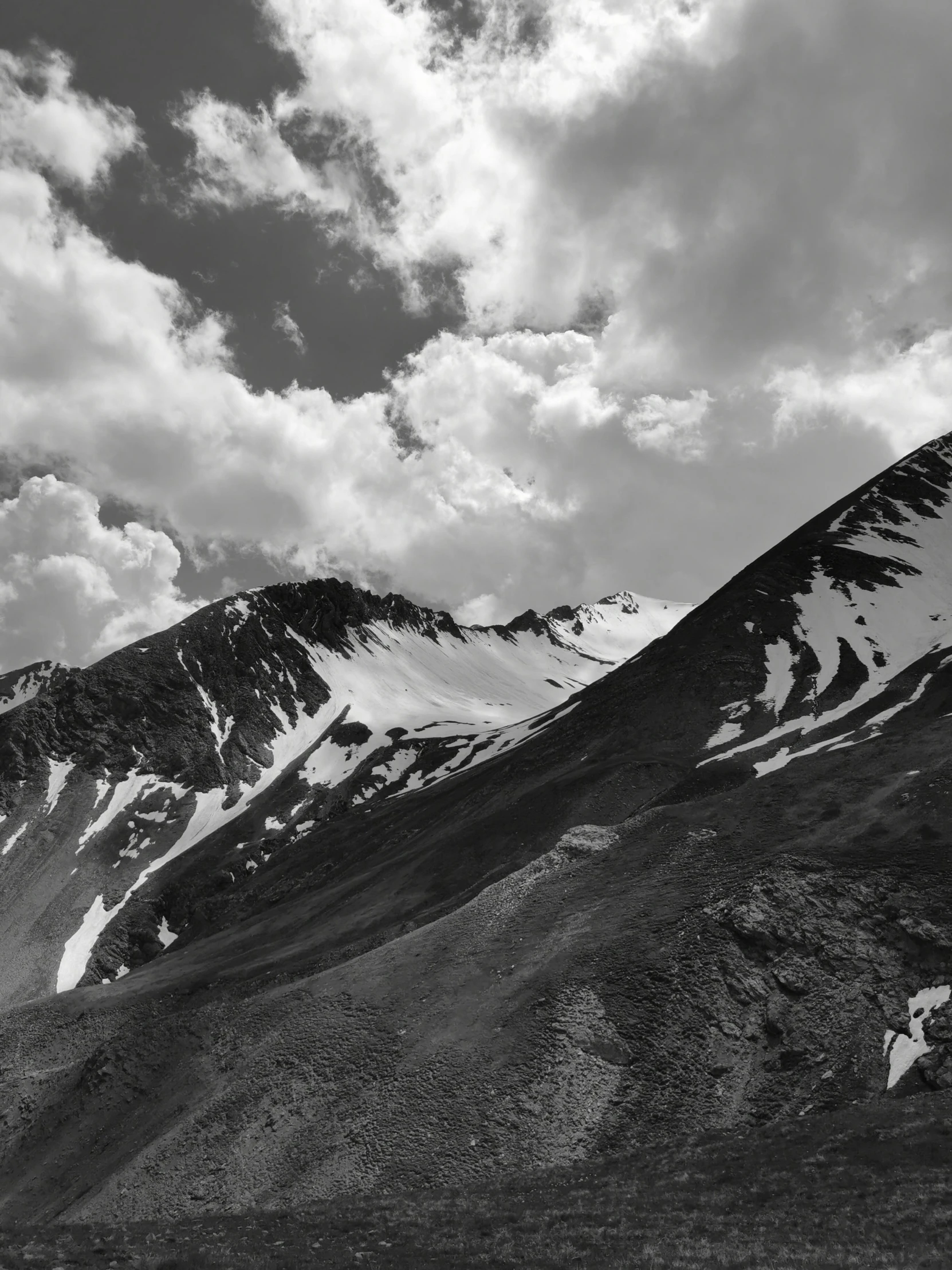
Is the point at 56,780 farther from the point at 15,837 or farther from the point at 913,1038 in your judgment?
the point at 913,1038

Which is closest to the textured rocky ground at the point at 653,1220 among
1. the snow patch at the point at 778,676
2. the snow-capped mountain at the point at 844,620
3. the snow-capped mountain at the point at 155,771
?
the snow-capped mountain at the point at 844,620

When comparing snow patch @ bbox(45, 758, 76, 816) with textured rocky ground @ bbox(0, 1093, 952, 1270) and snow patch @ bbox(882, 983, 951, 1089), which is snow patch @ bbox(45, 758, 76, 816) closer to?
textured rocky ground @ bbox(0, 1093, 952, 1270)

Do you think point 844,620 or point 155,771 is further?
point 155,771

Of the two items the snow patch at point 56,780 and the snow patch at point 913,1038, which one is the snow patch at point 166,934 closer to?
the snow patch at point 56,780

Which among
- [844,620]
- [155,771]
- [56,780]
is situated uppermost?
[56,780]

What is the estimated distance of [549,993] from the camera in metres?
42.0

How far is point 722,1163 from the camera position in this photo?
1114 inches

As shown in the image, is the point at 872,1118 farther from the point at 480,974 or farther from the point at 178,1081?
the point at 178,1081

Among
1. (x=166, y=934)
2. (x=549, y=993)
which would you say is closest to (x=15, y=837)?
(x=166, y=934)

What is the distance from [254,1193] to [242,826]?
11666 centimetres

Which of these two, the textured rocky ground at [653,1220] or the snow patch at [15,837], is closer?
the textured rocky ground at [653,1220]

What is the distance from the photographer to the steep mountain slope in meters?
35.5

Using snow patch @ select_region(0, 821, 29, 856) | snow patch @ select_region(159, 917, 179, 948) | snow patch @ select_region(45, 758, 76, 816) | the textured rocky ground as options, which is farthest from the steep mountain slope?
snow patch @ select_region(45, 758, 76, 816)

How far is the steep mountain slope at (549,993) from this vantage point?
3550 cm
